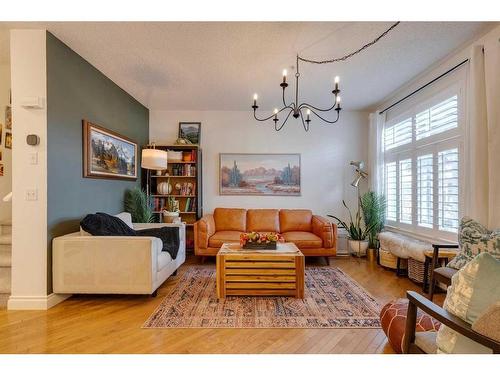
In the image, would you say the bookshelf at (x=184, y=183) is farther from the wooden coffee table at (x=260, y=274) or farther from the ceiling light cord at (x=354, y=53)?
the ceiling light cord at (x=354, y=53)

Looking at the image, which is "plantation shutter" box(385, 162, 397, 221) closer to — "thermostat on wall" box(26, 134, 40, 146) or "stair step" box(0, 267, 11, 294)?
"thermostat on wall" box(26, 134, 40, 146)

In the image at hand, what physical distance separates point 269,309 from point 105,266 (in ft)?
5.61

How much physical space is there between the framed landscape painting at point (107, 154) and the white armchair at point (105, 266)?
954 mm

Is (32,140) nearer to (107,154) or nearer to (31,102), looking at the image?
(31,102)

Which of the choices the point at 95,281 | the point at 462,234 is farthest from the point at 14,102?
the point at 462,234

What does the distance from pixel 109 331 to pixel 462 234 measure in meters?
3.30

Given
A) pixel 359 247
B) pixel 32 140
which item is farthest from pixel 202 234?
pixel 359 247

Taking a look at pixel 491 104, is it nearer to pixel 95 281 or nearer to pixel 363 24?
pixel 363 24

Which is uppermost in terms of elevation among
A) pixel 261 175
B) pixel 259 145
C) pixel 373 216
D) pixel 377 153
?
A: pixel 259 145

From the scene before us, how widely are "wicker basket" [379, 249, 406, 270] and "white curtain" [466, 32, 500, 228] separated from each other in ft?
4.34

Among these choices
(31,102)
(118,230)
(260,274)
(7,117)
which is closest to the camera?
(31,102)

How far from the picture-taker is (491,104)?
250cm

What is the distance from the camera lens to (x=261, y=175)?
16.8ft

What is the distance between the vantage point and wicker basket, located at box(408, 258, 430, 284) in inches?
128
